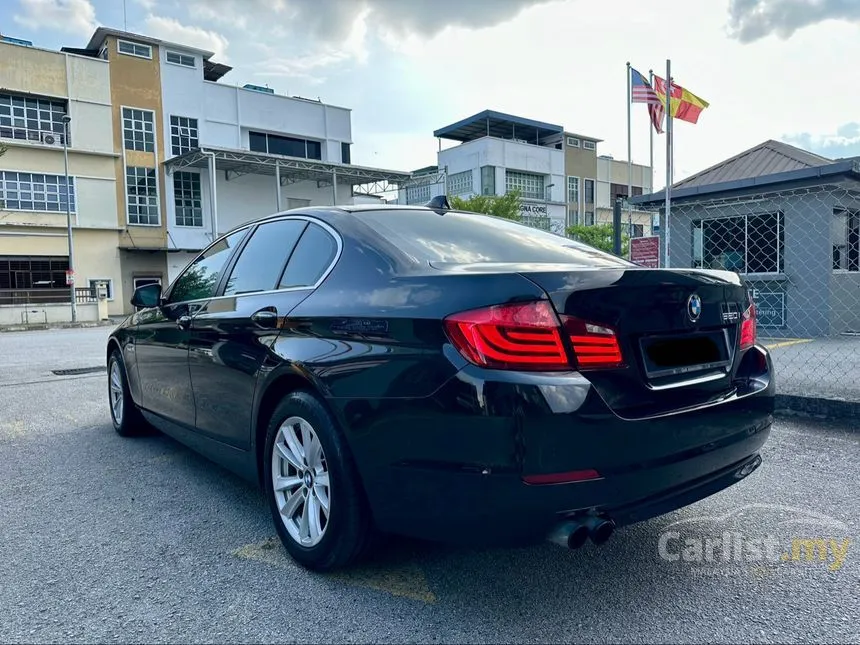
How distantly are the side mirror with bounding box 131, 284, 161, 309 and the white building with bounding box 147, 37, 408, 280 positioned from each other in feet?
90.1

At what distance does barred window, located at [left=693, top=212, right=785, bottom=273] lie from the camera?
472 inches

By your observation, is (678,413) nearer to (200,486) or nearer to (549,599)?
(549,599)

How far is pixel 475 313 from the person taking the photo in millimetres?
2082

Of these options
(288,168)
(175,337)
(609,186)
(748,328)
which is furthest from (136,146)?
(609,186)

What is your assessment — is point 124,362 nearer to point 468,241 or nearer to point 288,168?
point 468,241

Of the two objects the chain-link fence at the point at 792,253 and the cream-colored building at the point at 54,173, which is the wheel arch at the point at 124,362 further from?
the cream-colored building at the point at 54,173

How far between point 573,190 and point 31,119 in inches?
1452

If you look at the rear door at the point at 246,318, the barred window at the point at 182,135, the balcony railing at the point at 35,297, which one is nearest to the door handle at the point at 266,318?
the rear door at the point at 246,318

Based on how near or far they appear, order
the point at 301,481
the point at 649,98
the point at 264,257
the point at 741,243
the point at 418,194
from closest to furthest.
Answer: the point at 301,481 → the point at 264,257 → the point at 741,243 → the point at 649,98 → the point at 418,194

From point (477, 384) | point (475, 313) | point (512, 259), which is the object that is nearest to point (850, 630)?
point (477, 384)

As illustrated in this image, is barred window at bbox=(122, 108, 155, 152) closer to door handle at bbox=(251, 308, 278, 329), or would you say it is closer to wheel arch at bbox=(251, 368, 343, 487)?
door handle at bbox=(251, 308, 278, 329)

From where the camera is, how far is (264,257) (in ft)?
11.1

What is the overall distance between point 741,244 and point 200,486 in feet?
38.2

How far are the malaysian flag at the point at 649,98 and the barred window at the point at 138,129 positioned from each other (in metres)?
24.9
